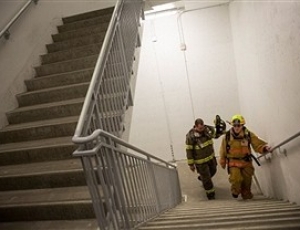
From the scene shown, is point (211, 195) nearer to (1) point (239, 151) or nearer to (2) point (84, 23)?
(1) point (239, 151)

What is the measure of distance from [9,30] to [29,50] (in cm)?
44

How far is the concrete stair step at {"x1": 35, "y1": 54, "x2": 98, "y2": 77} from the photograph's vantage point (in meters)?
4.56

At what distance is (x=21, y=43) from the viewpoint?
4719mm

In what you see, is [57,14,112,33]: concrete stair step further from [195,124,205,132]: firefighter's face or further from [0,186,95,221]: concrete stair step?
[0,186,95,221]: concrete stair step

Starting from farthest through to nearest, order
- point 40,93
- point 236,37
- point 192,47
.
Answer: point 192,47 → point 236,37 → point 40,93

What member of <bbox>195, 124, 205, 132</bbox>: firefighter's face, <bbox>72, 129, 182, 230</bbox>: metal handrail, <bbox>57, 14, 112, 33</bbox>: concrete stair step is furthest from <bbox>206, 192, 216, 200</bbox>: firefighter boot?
A: <bbox>57, 14, 112, 33</bbox>: concrete stair step

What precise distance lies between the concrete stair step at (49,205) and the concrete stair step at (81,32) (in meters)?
2.98

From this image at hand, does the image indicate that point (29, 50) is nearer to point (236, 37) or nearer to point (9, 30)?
point (9, 30)

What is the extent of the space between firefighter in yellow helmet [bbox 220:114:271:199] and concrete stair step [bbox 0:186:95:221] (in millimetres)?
2705

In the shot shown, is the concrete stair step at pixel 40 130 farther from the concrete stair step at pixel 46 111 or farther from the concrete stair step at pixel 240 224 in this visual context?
the concrete stair step at pixel 240 224

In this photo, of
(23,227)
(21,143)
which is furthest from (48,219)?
(21,143)

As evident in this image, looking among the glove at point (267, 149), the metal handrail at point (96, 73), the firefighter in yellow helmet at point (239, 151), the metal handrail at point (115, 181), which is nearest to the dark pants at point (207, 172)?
the firefighter in yellow helmet at point (239, 151)

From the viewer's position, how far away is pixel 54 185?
3.30 metres

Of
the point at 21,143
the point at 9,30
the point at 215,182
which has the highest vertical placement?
the point at 9,30
